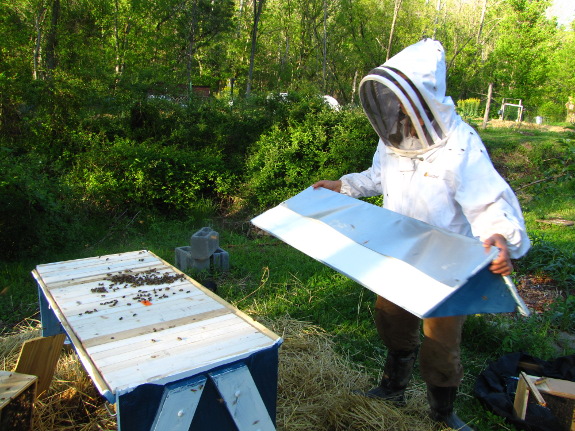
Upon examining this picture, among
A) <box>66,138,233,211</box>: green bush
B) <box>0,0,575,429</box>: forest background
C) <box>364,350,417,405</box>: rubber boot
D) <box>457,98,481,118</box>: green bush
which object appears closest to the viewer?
<box>364,350,417,405</box>: rubber boot

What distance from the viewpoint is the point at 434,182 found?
2051mm

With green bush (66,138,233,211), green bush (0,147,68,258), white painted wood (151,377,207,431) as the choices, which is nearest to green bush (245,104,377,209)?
green bush (66,138,233,211)

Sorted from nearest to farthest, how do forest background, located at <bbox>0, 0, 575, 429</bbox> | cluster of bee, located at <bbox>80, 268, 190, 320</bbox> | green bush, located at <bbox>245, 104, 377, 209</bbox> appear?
1. cluster of bee, located at <bbox>80, 268, 190, 320</bbox>
2. forest background, located at <bbox>0, 0, 575, 429</bbox>
3. green bush, located at <bbox>245, 104, 377, 209</bbox>

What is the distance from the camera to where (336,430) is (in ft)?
7.77

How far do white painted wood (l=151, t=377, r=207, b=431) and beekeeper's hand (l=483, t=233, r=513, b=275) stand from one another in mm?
1195

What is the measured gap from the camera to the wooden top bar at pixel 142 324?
161cm

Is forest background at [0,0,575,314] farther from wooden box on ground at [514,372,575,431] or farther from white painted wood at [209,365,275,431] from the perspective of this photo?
white painted wood at [209,365,275,431]

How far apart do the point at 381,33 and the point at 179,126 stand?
44.8 feet

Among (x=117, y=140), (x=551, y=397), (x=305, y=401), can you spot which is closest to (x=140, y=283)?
(x=305, y=401)

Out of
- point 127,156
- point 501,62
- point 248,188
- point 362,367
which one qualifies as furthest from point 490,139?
point 362,367

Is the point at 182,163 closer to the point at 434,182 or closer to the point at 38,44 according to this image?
the point at 38,44

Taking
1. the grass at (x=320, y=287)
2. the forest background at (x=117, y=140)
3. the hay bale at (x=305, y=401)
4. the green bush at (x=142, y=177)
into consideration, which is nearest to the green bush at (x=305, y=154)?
the forest background at (x=117, y=140)

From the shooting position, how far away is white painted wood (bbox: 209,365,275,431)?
1650 mm

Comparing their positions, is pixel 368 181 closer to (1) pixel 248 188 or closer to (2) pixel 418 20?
(1) pixel 248 188
